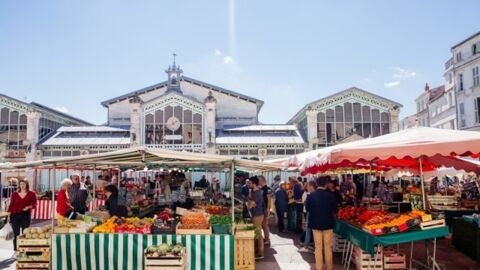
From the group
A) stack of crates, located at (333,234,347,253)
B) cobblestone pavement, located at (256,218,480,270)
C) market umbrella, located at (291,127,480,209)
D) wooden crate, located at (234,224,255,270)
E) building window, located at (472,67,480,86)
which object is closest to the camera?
market umbrella, located at (291,127,480,209)

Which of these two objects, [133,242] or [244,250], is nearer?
[133,242]

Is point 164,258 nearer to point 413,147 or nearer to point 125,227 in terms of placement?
point 125,227

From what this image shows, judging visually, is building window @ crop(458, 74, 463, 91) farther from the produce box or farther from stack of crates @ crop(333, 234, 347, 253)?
the produce box

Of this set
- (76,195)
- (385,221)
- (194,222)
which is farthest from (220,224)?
(76,195)

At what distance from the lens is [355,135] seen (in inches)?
1113

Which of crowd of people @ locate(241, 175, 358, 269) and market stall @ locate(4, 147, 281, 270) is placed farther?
crowd of people @ locate(241, 175, 358, 269)

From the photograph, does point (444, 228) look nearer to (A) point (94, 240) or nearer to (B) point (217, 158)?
(B) point (217, 158)

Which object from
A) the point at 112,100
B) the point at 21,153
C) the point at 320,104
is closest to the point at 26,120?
the point at 21,153

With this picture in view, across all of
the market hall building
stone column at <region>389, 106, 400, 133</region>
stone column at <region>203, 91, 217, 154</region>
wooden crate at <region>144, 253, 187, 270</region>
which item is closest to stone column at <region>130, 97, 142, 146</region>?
the market hall building

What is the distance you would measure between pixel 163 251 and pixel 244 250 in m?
2.01

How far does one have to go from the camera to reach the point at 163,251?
6.18m

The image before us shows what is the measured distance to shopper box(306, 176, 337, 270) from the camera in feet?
23.2

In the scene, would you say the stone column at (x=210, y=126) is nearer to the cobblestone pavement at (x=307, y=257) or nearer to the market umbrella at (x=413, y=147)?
the cobblestone pavement at (x=307, y=257)

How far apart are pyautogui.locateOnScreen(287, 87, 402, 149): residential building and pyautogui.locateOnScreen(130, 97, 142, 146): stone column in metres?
12.9
